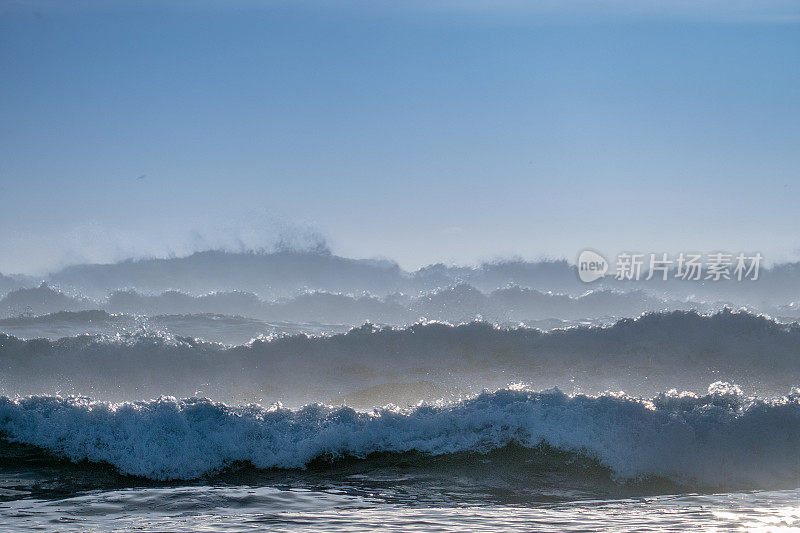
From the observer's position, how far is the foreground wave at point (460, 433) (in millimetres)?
8102

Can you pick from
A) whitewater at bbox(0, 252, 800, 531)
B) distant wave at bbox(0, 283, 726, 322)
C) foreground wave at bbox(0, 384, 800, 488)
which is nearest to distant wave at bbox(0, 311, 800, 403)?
whitewater at bbox(0, 252, 800, 531)

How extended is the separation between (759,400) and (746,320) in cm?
560

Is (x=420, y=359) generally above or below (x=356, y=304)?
below

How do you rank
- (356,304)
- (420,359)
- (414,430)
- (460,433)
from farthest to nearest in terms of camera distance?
(356,304) < (420,359) < (414,430) < (460,433)

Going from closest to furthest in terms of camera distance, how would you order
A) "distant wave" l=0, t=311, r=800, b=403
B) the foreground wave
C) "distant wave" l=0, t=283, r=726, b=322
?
1. the foreground wave
2. "distant wave" l=0, t=311, r=800, b=403
3. "distant wave" l=0, t=283, r=726, b=322

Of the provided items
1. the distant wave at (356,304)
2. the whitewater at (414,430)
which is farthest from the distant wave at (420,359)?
the distant wave at (356,304)

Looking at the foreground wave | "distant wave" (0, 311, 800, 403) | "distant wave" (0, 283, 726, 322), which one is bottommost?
the foreground wave

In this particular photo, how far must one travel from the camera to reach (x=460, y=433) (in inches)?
347

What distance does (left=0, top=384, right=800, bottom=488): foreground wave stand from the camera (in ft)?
26.6

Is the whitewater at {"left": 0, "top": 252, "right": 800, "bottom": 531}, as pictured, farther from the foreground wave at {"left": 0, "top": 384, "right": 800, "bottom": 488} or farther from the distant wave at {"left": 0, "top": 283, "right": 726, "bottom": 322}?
the distant wave at {"left": 0, "top": 283, "right": 726, "bottom": 322}

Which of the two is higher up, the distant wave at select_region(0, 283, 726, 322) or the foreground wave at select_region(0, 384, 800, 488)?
the distant wave at select_region(0, 283, 726, 322)

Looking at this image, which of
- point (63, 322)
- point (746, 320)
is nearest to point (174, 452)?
point (746, 320)

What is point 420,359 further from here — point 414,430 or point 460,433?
point 460,433

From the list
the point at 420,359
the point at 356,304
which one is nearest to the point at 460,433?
the point at 420,359
